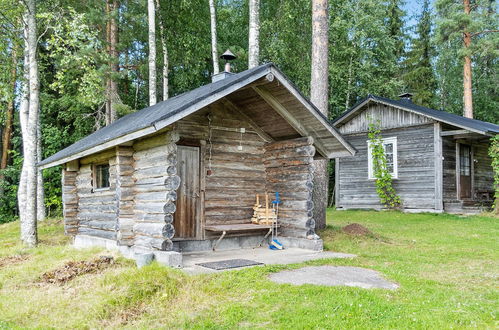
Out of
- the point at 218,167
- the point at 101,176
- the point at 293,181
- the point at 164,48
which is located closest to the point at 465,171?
the point at 293,181

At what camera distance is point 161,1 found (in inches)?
786

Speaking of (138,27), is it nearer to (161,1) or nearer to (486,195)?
(161,1)

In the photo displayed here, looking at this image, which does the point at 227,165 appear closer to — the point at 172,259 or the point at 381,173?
the point at 172,259

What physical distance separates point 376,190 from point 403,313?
14.7 metres

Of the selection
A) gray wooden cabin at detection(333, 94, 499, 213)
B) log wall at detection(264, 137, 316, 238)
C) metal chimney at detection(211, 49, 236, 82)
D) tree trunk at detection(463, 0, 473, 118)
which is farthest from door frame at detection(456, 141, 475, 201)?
metal chimney at detection(211, 49, 236, 82)

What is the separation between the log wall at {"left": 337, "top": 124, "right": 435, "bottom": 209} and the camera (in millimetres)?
17562

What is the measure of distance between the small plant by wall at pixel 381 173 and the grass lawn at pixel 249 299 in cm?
997

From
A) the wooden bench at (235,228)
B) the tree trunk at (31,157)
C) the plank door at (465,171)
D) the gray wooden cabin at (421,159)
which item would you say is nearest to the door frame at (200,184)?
the wooden bench at (235,228)

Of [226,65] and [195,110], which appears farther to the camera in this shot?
[226,65]

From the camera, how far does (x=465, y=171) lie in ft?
61.6

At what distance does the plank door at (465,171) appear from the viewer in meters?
18.3

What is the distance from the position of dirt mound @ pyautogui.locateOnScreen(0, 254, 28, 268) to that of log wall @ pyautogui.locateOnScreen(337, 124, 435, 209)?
1298 cm

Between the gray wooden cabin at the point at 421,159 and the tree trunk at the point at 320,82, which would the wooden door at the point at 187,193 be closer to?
the tree trunk at the point at 320,82

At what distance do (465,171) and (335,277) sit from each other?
14.4 meters
